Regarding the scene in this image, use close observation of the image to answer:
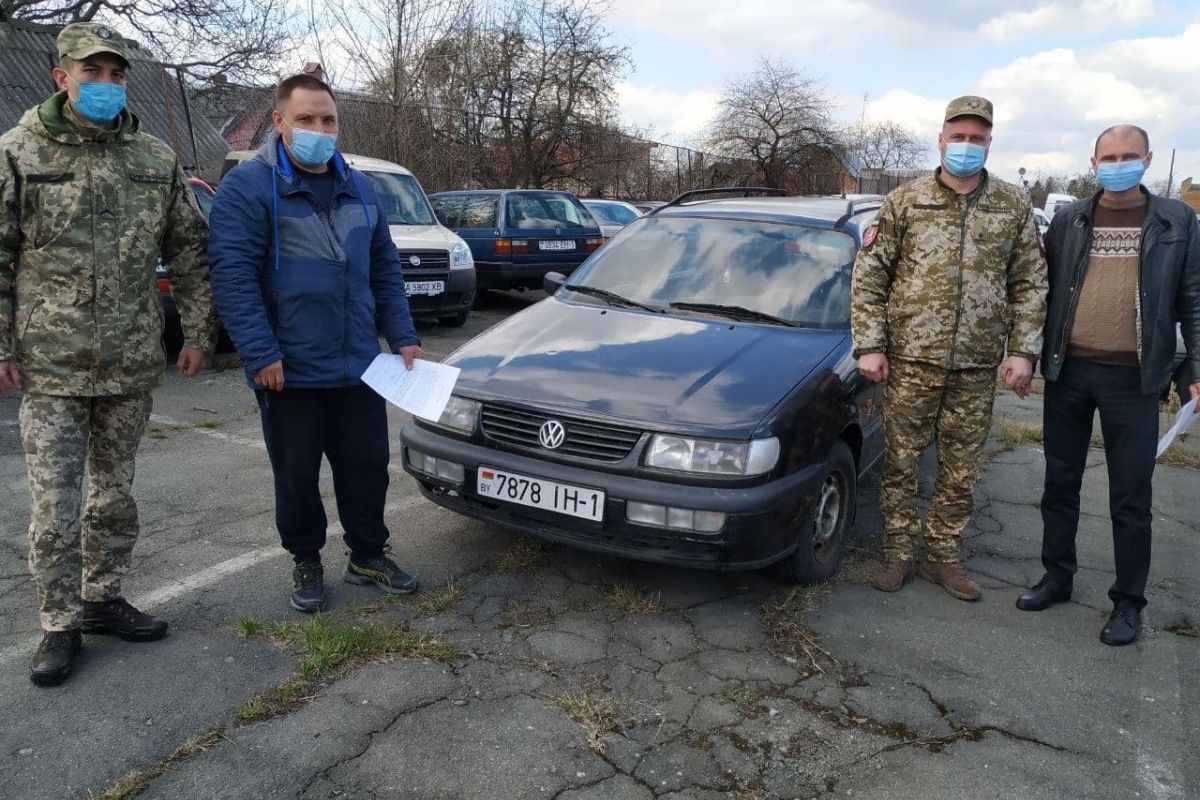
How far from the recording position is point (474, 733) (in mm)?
2629

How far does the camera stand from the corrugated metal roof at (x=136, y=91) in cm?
1295

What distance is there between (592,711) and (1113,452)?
7.17 ft

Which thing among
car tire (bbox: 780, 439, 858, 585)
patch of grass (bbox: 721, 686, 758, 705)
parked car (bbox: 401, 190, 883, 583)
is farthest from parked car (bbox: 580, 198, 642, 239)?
A: patch of grass (bbox: 721, 686, 758, 705)

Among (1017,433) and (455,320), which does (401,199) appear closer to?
(455,320)

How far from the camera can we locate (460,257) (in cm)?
959

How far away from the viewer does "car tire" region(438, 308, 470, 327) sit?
33.5 ft

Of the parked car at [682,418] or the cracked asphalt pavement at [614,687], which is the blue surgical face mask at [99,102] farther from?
the cracked asphalt pavement at [614,687]

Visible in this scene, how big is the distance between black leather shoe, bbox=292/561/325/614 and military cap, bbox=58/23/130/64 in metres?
1.84

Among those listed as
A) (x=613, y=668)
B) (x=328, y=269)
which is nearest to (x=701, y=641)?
(x=613, y=668)

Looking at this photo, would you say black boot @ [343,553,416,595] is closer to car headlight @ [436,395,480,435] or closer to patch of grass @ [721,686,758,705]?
car headlight @ [436,395,480,435]

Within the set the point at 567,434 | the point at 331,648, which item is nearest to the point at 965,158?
the point at 567,434

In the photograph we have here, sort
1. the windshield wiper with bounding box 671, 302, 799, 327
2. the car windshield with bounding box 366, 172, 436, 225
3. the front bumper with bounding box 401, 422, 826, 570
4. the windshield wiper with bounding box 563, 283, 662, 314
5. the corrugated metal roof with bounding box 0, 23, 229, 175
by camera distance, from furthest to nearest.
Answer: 1. the corrugated metal roof with bounding box 0, 23, 229, 175
2. the car windshield with bounding box 366, 172, 436, 225
3. the windshield wiper with bounding box 563, 283, 662, 314
4. the windshield wiper with bounding box 671, 302, 799, 327
5. the front bumper with bounding box 401, 422, 826, 570

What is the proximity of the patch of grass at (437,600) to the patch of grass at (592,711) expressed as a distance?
0.74 metres

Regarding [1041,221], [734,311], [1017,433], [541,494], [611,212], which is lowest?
[1017,433]
